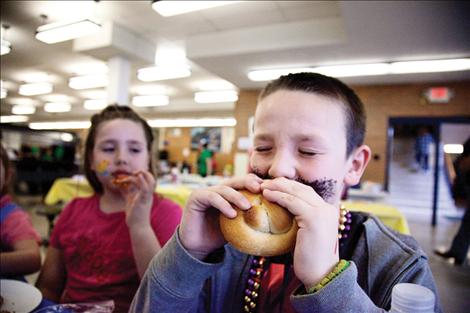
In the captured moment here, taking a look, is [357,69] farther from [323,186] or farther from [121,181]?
[323,186]

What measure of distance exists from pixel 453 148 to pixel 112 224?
1322 mm

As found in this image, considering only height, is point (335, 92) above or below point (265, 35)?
below

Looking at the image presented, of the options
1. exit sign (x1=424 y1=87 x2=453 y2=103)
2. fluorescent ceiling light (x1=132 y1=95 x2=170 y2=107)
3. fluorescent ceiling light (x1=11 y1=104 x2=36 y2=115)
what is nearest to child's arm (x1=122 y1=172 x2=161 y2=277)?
fluorescent ceiling light (x1=11 y1=104 x2=36 y2=115)

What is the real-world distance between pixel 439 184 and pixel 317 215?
1.09m

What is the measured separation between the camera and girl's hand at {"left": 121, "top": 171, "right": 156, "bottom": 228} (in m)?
1.10

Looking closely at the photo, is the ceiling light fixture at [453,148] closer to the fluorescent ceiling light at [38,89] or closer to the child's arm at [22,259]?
the child's arm at [22,259]

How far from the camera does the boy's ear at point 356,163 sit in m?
0.81

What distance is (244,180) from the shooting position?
2.15ft

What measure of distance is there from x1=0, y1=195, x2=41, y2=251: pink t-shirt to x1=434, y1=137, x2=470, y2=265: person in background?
1.67 m

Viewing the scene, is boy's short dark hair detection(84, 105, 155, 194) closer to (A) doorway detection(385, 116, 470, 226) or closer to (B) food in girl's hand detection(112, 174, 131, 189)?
(B) food in girl's hand detection(112, 174, 131, 189)

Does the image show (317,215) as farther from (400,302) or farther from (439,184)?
(439,184)

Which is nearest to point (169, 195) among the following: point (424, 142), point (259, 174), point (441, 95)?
point (441, 95)

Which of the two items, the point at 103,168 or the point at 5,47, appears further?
the point at 5,47

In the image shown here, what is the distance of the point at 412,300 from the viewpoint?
491 millimetres
